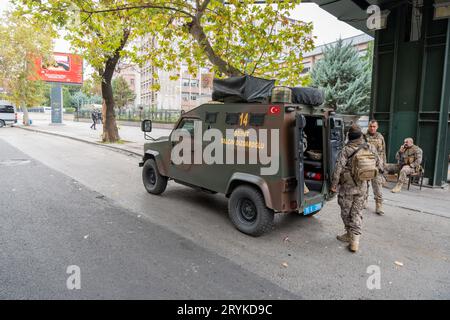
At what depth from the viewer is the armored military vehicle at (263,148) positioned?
14.9 feet

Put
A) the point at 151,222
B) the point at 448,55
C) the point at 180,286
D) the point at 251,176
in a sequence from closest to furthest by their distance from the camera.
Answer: the point at 180,286 < the point at 251,176 < the point at 151,222 < the point at 448,55

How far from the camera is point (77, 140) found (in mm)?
19625

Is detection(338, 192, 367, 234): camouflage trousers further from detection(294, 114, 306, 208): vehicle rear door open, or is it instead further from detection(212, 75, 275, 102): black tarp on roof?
detection(212, 75, 275, 102): black tarp on roof

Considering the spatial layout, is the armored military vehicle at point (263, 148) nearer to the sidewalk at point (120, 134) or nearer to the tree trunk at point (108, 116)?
the sidewalk at point (120, 134)

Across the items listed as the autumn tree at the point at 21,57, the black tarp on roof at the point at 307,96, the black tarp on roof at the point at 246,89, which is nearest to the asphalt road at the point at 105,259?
the black tarp on roof at the point at 246,89

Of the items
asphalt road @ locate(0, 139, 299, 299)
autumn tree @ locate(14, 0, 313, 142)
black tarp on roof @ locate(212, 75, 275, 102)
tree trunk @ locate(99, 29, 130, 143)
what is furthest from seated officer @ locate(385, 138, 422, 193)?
tree trunk @ locate(99, 29, 130, 143)

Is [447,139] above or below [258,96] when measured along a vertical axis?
below

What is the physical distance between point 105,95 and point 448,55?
16.2 metres

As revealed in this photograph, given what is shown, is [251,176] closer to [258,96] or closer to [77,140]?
[258,96]

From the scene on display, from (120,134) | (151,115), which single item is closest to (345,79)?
(120,134)

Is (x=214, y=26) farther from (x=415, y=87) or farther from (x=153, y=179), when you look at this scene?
(x=415, y=87)

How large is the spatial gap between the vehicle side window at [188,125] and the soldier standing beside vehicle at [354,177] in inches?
113

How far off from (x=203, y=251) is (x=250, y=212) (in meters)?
1.14
